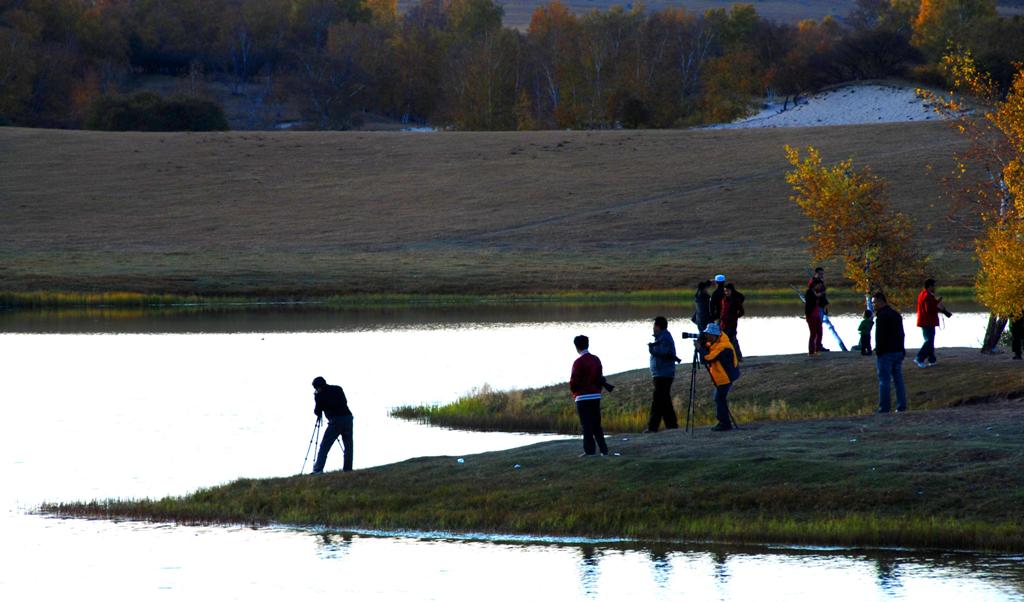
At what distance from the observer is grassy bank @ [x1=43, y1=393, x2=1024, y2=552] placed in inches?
697

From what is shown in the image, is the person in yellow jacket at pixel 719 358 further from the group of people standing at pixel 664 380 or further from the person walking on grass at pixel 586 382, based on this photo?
the person walking on grass at pixel 586 382

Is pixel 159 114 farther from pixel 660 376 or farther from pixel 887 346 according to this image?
pixel 660 376

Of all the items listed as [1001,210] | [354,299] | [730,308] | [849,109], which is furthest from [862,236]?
[849,109]

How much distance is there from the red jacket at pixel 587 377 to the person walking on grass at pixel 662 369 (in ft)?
5.41

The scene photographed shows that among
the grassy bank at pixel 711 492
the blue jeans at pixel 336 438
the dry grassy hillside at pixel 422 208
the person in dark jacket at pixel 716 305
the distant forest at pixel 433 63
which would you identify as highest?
A: the distant forest at pixel 433 63

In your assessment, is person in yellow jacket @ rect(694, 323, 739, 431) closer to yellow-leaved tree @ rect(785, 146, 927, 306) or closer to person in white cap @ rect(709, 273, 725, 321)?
person in white cap @ rect(709, 273, 725, 321)

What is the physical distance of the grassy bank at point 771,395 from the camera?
25.5 metres

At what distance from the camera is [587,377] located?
1958 cm

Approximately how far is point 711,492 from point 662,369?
3565mm

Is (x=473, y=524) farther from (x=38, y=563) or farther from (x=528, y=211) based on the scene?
(x=528, y=211)

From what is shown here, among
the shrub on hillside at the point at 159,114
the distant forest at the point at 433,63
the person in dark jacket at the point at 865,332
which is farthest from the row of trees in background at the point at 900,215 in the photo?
the shrub on hillside at the point at 159,114

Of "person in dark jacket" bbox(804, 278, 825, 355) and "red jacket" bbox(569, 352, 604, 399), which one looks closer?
"red jacket" bbox(569, 352, 604, 399)

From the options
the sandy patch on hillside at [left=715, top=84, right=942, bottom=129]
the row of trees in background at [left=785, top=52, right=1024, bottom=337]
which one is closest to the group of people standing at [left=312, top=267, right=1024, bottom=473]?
the row of trees in background at [left=785, top=52, right=1024, bottom=337]

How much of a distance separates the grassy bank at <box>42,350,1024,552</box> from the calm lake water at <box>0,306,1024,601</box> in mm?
384
